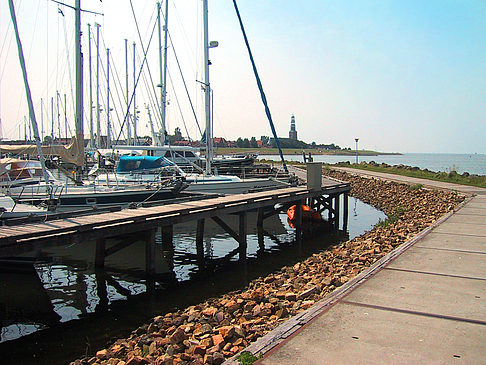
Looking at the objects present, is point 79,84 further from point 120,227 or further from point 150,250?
point 120,227

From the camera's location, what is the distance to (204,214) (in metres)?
14.7

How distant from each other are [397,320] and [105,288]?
27.6 ft

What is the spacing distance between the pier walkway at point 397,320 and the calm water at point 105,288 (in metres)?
4.44

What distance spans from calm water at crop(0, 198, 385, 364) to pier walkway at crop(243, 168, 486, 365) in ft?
14.6

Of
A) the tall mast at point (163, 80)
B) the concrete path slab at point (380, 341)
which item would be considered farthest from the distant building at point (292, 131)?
the concrete path slab at point (380, 341)

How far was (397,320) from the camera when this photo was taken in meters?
6.56

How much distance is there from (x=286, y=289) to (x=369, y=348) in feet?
13.6

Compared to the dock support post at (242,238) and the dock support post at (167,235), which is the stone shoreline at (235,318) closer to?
the dock support post at (242,238)

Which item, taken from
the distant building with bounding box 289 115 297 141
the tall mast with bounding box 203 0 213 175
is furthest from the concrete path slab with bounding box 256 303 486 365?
the distant building with bounding box 289 115 297 141

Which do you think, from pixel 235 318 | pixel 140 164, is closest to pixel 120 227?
pixel 235 318

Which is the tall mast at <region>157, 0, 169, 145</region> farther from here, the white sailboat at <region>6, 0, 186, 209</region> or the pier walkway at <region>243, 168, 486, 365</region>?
the pier walkway at <region>243, 168, 486, 365</region>

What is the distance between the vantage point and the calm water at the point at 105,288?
9172 millimetres

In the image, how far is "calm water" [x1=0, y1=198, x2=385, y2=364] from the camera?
30.1 ft

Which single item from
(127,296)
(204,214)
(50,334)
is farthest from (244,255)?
(50,334)
